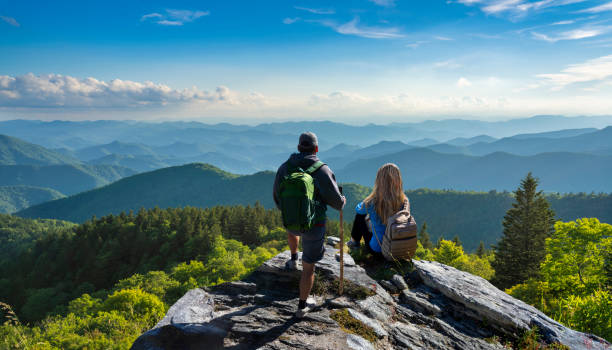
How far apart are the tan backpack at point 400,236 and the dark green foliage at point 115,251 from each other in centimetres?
4742

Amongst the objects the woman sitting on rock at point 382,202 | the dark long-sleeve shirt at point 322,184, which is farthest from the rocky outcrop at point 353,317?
the dark long-sleeve shirt at point 322,184

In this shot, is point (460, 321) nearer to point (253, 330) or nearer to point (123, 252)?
point (253, 330)

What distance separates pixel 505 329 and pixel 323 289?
13.9 feet

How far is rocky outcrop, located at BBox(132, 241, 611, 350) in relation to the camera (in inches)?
215

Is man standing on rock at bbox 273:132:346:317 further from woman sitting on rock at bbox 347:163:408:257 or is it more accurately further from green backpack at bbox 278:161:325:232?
woman sitting on rock at bbox 347:163:408:257

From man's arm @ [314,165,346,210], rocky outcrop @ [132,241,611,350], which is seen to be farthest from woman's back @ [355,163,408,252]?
man's arm @ [314,165,346,210]

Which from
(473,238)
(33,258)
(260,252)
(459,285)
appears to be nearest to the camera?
(459,285)

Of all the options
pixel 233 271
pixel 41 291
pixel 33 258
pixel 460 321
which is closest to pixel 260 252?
pixel 233 271

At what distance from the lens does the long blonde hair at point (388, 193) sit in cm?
776

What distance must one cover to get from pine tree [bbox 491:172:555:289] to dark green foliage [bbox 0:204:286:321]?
122ft

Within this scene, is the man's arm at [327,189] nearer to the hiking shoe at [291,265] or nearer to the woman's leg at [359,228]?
the hiking shoe at [291,265]

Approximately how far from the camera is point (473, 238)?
17625cm

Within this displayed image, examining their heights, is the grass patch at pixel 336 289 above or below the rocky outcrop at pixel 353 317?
above

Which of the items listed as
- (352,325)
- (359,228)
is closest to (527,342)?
(352,325)
